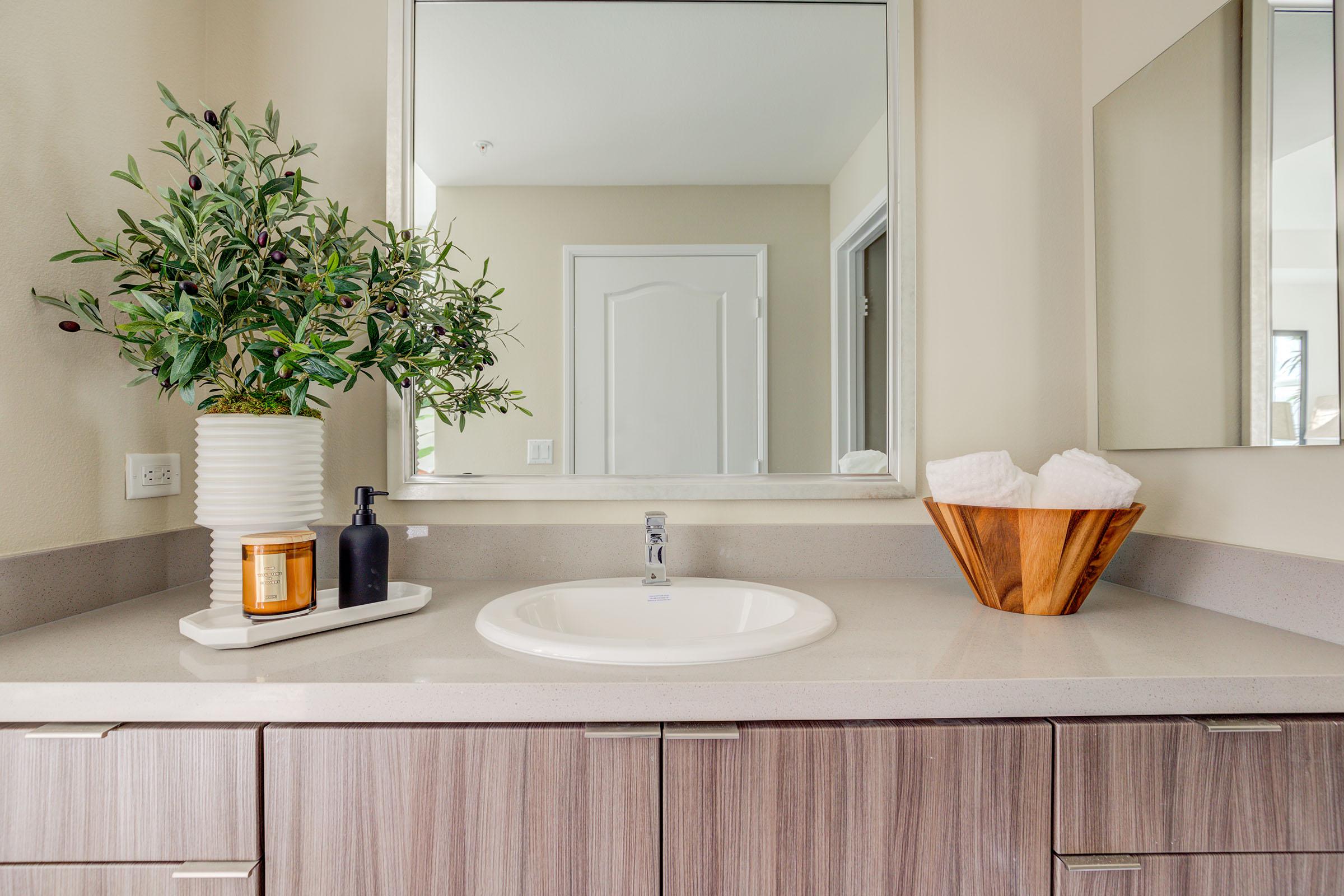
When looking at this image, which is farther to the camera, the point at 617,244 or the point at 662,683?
the point at 617,244

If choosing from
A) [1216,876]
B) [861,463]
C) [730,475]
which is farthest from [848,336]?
[1216,876]

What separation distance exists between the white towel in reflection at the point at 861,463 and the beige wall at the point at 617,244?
40 mm

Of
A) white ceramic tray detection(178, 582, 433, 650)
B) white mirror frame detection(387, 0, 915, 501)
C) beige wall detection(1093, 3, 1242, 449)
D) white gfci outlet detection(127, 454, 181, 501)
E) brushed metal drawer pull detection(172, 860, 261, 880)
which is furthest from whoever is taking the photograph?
white mirror frame detection(387, 0, 915, 501)

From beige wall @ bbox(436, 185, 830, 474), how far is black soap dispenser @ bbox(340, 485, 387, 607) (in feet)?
0.97

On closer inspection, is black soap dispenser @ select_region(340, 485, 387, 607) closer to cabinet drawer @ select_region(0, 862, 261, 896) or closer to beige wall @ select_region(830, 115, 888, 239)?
cabinet drawer @ select_region(0, 862, 261, 896)

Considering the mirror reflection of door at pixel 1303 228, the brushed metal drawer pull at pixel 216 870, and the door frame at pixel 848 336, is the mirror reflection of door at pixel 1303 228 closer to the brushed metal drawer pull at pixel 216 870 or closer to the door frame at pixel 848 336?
the door frame at pixel 848 336

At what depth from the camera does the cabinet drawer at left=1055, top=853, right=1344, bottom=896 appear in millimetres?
718

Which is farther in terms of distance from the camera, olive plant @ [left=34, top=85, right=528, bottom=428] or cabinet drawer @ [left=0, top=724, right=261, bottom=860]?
olive plant @ [left=34, top=85, right=528, bottom=428]

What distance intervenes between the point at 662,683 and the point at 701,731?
0.23 ft

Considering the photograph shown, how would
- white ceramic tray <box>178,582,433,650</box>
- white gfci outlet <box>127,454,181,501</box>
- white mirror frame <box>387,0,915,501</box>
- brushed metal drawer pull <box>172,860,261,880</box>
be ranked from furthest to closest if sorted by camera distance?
1. white mirror frame <box>387,0,915,501</box>
2. white gfci outlet <box>127,454,181,501</box>
3. white ceramic tray <box>178,582,433,650</box>
4. brushed metal drawer pull <box>172,860,261,880</box>

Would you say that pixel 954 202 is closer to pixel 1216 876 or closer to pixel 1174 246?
pixel 1174 246

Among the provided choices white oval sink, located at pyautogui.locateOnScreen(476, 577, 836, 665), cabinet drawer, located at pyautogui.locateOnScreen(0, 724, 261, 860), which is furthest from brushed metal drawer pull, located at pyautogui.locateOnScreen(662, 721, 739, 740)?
cabinet drawer, located at pyautogui.locateOnScreen(0, 724, 261, 860)

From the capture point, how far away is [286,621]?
2.93 ft

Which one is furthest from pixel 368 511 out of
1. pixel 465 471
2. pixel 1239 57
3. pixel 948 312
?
pixel 1239 57
